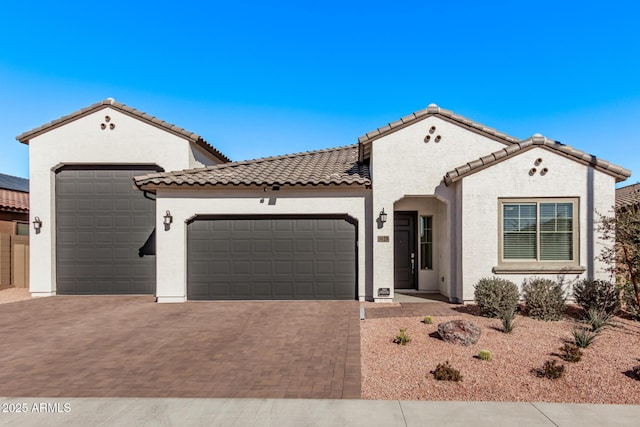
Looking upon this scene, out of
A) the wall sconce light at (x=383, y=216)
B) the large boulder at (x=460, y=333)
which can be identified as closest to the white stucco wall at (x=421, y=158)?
the wall sconce light at (x=383, y=216)

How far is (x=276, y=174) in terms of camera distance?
12.7 m

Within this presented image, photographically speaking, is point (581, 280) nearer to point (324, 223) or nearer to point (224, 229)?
point (324, 223)

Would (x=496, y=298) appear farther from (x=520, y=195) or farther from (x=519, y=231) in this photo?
(x=520, y=195)

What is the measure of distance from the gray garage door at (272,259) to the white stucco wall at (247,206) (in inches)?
11.2

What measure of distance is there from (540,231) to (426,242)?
12.4ft

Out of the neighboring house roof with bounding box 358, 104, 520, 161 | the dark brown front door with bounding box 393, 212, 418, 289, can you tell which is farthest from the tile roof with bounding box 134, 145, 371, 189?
the dark brown front door with bounding box 393, 212, 418, 289

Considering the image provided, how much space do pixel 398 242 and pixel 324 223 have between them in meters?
3.26

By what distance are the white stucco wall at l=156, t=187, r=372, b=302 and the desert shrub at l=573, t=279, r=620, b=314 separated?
226 inches

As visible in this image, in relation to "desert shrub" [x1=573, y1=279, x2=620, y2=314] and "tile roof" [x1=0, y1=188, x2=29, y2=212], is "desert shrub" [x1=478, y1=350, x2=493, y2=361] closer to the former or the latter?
"desert shrub" [x1=573, y1=279, x2=620, y2=314]

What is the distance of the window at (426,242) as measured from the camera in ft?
44.3

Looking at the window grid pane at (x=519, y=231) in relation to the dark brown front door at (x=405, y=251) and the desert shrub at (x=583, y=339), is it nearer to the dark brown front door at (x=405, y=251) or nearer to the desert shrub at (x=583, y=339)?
the dark brown front door at (x=405, y=251)

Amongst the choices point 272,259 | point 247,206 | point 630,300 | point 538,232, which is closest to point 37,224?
point 247,206

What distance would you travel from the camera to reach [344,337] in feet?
25.3

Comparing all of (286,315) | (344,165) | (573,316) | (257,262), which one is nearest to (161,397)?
(286,315)
